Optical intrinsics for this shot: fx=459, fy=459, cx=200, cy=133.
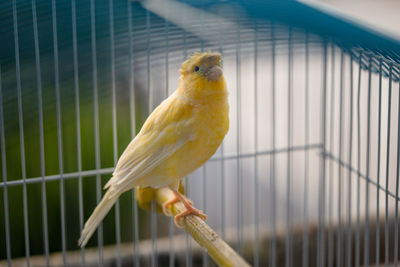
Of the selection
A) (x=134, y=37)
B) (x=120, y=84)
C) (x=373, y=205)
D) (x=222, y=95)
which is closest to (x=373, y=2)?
(x=373, y=205)

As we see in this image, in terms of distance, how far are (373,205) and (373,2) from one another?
57.8 inches

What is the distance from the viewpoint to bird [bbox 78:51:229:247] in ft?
3.36

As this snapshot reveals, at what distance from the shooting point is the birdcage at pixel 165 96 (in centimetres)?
118

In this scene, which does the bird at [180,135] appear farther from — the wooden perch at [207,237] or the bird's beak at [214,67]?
the wooden perch at [207,237]

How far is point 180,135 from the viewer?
1.06 m

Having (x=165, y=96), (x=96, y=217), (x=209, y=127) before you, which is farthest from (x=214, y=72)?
(x=165, y=96)

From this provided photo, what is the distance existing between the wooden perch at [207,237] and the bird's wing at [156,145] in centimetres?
20

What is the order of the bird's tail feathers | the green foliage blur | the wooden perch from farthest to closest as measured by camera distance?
1. the green foliage blur
2. the bird's tail feathers
3. the wooden perch

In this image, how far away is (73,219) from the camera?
7.60 ft

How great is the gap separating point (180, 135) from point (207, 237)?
24 centimetres

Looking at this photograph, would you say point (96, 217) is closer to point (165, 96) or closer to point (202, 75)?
point (202, 75)

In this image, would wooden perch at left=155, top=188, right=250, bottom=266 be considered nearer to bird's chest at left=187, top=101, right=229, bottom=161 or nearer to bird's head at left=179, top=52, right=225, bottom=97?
bird's chest at left=187, top=101, right=229, bottom=161

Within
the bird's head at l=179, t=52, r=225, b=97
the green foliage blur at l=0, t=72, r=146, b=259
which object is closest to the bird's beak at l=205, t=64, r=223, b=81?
the bird's head at l=179, t=52, r=225, b=97

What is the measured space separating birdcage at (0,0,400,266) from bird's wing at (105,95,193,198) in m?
0.24
